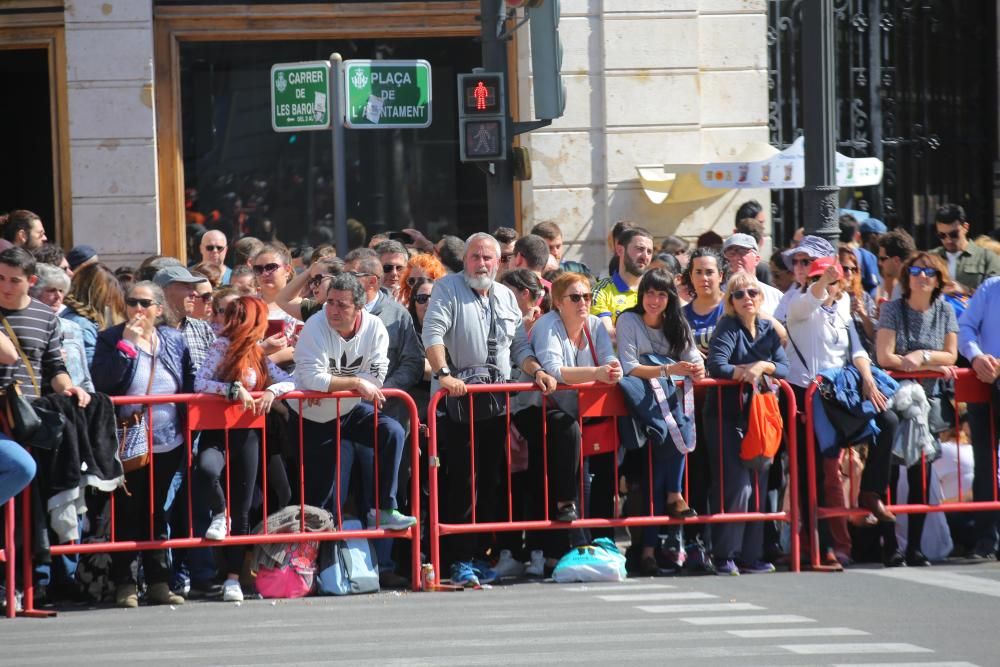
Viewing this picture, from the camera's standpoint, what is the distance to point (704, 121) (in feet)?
52.0

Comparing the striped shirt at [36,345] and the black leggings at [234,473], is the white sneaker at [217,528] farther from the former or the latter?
the striped shirt at [36,345]

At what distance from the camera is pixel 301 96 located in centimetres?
1204

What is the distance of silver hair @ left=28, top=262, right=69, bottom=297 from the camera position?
30.9 ft

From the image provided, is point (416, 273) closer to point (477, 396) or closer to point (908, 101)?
point (477, 396)

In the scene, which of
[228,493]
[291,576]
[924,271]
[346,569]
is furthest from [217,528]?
[924,271]

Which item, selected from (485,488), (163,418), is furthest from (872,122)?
(163,418)

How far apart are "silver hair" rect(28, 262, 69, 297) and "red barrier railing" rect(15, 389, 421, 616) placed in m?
0.95

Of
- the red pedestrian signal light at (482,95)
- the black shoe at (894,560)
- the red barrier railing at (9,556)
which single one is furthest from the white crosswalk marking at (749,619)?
the red pedestrian signal light at (482,95)

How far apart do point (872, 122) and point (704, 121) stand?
2.02 metres

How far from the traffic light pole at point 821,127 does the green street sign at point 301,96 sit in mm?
3410

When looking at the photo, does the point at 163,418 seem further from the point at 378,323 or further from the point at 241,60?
the point at 241,60

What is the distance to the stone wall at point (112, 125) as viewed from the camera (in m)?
15.3

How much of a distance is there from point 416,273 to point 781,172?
4.47 meters

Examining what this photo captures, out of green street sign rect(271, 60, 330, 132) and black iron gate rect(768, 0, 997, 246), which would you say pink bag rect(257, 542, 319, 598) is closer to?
green street sign rect(271, 60, 330, 132)
